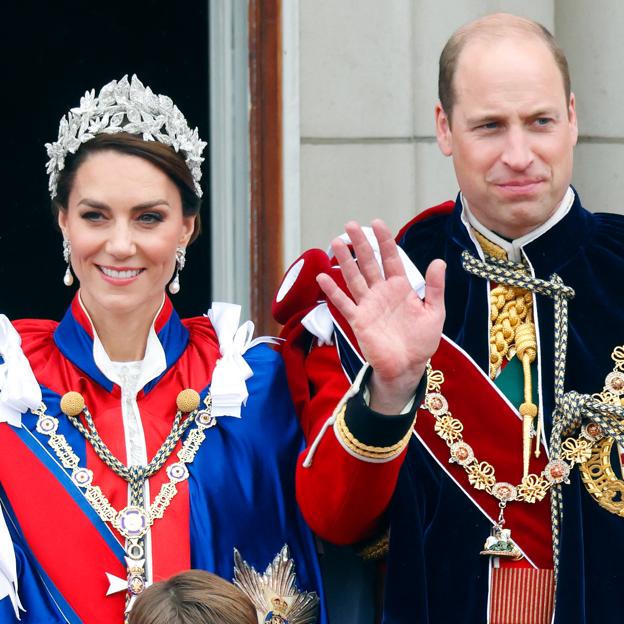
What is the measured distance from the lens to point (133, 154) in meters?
3.36

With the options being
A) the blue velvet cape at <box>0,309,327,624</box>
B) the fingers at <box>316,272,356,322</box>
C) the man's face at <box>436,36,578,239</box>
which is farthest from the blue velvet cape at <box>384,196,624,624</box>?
the fingers at <box>316,272,356,322</box>

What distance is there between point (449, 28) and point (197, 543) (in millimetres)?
2484

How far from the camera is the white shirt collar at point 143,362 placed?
3383mm

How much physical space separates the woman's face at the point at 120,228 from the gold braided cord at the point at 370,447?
0.58 m

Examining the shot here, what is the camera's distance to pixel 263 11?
4969 mm

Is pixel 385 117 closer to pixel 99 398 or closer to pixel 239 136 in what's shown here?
pixel 239 136

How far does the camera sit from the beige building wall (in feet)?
16.5

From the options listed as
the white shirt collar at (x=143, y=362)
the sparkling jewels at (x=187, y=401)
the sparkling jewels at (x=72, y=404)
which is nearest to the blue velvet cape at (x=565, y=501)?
the sparkling jewels at (x=187, y=401)

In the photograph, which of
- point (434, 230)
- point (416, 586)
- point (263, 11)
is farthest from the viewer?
point (263, 11)

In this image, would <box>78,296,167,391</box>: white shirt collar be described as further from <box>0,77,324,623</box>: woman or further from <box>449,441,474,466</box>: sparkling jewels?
<box>449,441,474,466</box>: sparkling jewels

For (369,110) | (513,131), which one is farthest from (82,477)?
(369,110)

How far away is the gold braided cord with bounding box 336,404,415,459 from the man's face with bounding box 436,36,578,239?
533 mm

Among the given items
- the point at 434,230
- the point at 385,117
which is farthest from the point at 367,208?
the point at 434,230

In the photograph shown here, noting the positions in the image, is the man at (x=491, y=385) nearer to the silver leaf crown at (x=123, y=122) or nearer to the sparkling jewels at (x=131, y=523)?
the sparkling jewels at (x=131, y=523)
